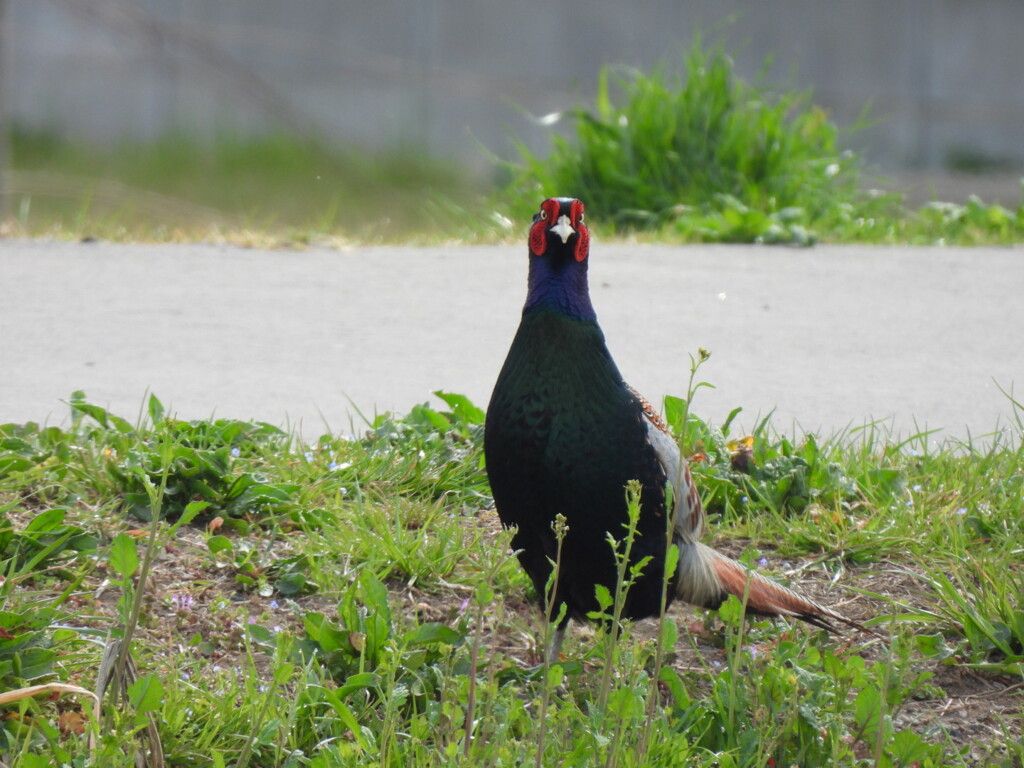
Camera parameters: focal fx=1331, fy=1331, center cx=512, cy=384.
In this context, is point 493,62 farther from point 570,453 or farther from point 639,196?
point 570,453

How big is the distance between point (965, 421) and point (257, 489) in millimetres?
2213

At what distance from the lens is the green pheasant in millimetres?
2641

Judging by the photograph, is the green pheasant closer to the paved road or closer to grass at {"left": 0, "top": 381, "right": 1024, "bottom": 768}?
grass at {"left": 0, "top": 381, "right": 1024, "bottom": 768}

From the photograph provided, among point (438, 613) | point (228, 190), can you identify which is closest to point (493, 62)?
point (228, 190)

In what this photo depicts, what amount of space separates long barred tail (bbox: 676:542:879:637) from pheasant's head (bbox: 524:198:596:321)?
57 centimetres

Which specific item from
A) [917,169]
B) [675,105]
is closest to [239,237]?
[675,105]

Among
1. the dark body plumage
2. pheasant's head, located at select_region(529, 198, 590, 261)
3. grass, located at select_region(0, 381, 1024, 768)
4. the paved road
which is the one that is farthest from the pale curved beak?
the paved road

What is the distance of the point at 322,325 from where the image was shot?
199 inches

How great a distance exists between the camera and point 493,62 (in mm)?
9297

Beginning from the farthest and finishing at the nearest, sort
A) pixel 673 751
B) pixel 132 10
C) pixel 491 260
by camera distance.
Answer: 1. pixel 132 10
2. pixel 491 260
3. pixel 673 751

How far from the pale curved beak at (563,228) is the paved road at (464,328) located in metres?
1.24

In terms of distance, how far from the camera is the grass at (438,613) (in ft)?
7.13

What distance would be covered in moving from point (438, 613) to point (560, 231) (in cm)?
87

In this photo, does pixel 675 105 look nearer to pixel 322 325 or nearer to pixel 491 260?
pixel 491 260
